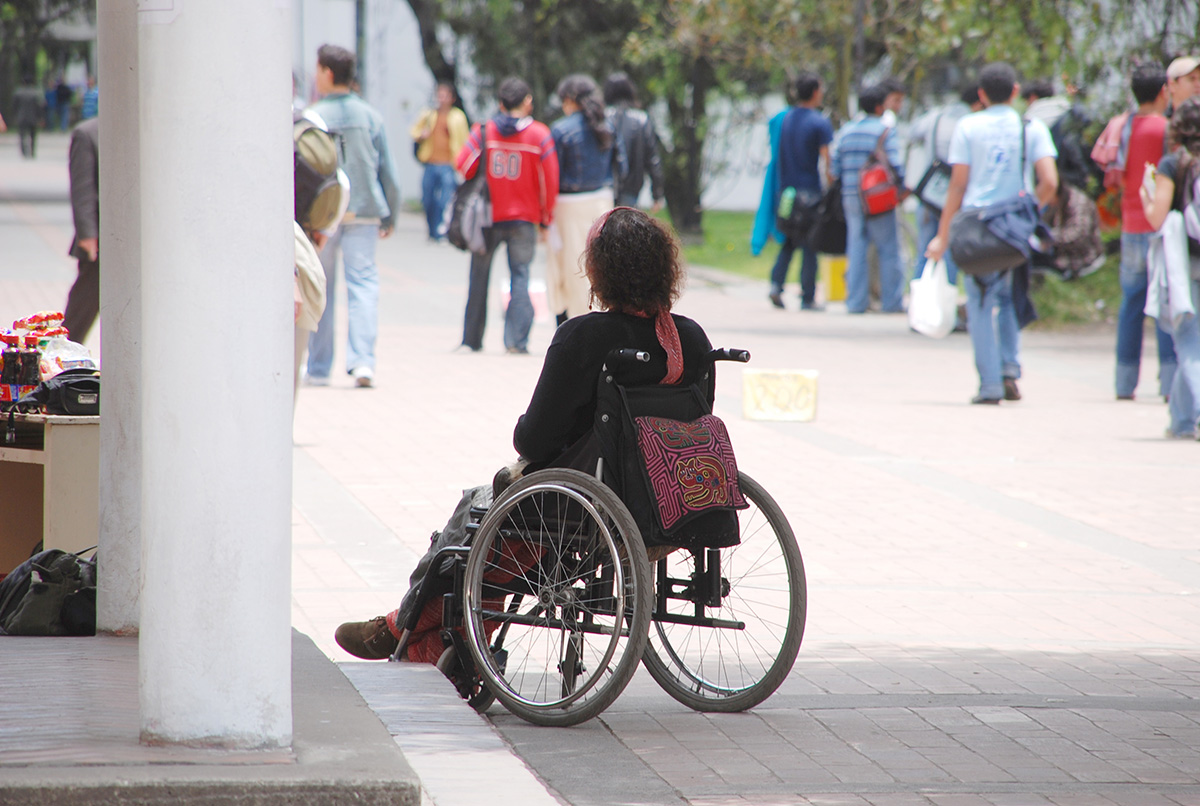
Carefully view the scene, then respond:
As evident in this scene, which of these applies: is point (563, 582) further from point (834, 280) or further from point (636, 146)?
point (834, 280)

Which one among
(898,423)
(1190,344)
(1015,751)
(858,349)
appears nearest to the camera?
(1015,751)

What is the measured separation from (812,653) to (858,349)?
9343mm

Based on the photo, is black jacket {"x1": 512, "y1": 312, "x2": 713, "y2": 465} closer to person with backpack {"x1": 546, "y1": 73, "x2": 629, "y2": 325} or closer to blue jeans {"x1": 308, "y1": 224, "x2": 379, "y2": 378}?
blue jeans {"x1": 308, "y1": 224, "x2": 379, "y2": 378}

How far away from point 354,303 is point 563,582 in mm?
7281

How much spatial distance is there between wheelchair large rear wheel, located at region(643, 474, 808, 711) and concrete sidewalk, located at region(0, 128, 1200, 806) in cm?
8

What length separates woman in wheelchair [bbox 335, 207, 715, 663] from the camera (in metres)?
4.73

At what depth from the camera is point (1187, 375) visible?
10.1 metres

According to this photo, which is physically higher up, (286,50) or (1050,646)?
(286,50)

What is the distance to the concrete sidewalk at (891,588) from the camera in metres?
4.34

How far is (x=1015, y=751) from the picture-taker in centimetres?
458

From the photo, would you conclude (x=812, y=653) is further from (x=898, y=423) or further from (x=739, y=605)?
(x=898, y=423)

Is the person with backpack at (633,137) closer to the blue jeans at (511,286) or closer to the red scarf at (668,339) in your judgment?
the blue jeans at (511,286)

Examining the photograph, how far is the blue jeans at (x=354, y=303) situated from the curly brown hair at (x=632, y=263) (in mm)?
6926

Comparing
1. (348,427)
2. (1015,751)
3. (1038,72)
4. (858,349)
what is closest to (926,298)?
(858,349)
